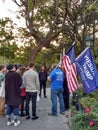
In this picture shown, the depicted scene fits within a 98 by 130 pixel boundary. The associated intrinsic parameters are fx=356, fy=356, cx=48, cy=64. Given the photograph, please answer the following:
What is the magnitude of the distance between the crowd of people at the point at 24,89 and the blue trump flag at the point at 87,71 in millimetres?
1675

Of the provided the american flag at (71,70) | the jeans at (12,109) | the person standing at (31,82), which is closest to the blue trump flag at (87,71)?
the american flag at (71,70)

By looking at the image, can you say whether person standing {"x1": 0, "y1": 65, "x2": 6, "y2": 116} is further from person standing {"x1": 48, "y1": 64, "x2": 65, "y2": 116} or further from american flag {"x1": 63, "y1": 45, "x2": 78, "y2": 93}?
american flag {"x1": 63, "y1": 45, "x2": 78, "y2": 93}

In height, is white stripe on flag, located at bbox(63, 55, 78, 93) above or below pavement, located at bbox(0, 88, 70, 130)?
above

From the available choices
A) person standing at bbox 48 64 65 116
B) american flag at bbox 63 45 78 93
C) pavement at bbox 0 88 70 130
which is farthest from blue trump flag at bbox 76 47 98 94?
person standing at bbox 48 64 65 116

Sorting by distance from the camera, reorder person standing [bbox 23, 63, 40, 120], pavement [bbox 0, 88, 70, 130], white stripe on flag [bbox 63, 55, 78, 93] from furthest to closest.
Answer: white stripe on flag [bbox 63, 55, 78, 93] → person standing [bbox 23, 63, 40, 120] → pavement [bbox 0, 88, 70, 130]

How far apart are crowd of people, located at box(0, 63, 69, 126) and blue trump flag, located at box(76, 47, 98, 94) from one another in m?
1.67

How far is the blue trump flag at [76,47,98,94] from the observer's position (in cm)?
1013

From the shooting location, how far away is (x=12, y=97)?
10.4 meters

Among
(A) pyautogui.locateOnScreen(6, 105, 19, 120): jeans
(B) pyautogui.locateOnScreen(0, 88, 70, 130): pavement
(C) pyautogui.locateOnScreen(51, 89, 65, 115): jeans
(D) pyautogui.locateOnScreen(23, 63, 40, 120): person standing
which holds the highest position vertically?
(D) pyautogui.locateOnScreen(23, 63, 40, 120): person standing

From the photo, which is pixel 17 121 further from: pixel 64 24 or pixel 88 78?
pixel 64 24

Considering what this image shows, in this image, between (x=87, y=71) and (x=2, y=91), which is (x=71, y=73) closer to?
(x=87, y=71)

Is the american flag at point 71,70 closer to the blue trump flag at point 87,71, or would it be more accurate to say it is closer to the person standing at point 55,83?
the person standing at point 55,83

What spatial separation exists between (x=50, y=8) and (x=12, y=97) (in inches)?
788

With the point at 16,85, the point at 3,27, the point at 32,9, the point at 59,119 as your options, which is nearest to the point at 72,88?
the point at 59,119
